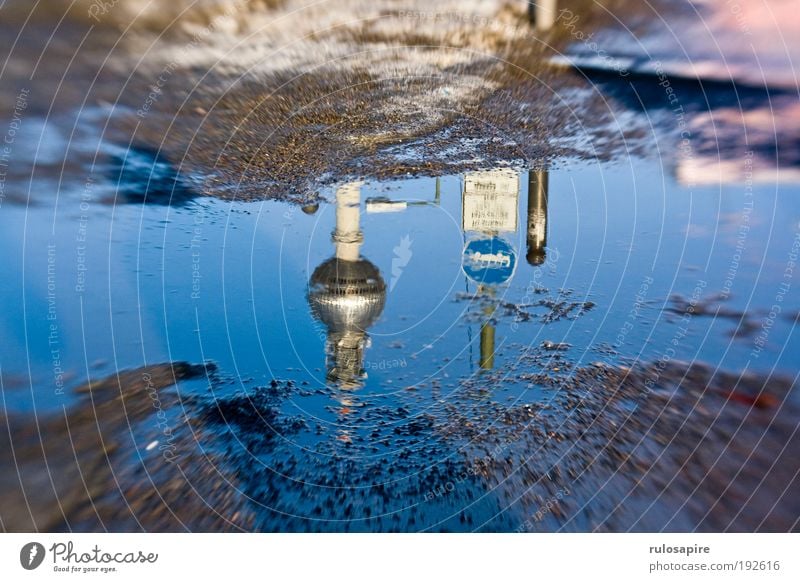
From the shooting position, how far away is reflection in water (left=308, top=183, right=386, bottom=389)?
206 centimetres

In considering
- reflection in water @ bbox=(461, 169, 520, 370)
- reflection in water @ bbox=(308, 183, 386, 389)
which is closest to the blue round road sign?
reflection in water @ bbox=(461, 169, 520, 370)

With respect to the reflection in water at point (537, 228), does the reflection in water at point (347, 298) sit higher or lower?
lower

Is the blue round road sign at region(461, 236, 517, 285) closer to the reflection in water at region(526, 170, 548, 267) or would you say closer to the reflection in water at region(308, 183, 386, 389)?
the reflection in water at region(526, 170, 548, 267)

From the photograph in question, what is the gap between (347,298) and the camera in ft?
6.98

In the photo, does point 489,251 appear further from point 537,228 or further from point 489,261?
point 537,228

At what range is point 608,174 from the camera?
2.26 metres

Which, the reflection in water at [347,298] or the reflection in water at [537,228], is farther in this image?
the reflection in water at [537,228]

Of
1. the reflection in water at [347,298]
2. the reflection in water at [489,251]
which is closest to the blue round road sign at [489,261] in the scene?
the reflection in water at [489,251]

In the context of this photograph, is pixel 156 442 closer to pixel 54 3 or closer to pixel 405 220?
pixel 405 220

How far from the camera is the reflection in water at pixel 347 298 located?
2.06 metres

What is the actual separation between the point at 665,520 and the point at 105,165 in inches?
75.8

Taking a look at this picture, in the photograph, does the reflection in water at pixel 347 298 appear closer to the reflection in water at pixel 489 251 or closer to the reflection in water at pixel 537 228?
the reflection in water at pixel 489 251

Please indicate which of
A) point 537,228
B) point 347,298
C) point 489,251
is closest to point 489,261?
point 489,251
